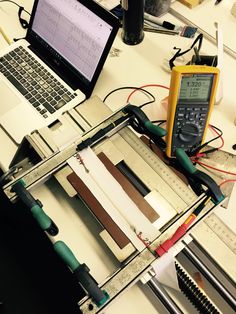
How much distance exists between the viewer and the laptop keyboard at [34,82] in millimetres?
1008

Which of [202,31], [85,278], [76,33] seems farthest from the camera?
[202,31]

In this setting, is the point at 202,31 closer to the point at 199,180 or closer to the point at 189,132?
the point at 189,132

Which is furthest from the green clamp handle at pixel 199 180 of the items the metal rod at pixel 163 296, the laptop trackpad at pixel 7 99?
the laptop trackpad at pixel 7 99

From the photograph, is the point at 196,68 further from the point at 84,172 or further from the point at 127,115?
the point at 84,172

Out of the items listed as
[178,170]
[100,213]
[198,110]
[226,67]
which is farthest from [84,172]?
[226,67]

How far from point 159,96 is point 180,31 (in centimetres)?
30

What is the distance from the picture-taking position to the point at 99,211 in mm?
752

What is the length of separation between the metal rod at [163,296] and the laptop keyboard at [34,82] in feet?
1.74

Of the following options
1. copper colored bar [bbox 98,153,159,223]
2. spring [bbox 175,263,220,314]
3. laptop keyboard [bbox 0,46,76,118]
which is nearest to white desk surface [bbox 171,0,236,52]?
laptop keyboard [bbox 0,46,76,118]

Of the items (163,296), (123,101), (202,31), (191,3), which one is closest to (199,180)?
(163,296)

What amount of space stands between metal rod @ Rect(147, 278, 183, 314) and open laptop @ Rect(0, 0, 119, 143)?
0.50 m

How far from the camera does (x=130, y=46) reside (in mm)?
1186

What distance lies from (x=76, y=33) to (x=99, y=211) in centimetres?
54

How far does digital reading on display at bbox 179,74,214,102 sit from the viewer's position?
803mm
